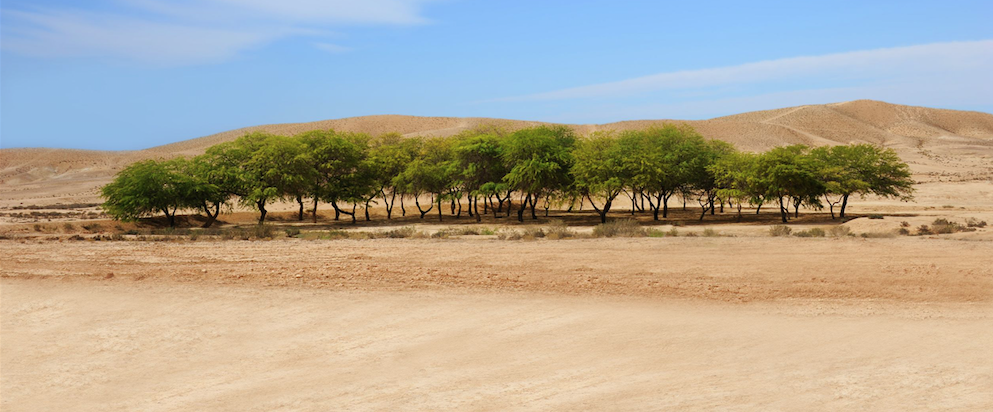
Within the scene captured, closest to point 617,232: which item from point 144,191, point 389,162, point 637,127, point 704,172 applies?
point 704,172

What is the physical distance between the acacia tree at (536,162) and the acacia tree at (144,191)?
2293cm

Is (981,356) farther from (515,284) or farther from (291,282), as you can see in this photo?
(291,282)

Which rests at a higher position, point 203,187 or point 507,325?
point 203,187

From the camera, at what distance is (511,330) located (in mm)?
15430

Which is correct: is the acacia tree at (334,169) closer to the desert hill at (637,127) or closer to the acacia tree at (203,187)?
the acacia tree at (203,187)

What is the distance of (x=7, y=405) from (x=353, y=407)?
5.75m

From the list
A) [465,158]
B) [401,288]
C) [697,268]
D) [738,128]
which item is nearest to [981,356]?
[697,268]

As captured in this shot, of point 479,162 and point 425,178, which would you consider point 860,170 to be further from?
point 425,178

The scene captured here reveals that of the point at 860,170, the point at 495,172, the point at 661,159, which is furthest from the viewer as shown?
the point at 495,172

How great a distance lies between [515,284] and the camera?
2062cm

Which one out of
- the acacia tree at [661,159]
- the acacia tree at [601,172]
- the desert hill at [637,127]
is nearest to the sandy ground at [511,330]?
the acacia tree at [601,172]

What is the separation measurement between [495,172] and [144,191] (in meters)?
25.2

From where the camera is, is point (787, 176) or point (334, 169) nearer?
point (787, 176)

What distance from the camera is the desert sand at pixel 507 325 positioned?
1176cm
